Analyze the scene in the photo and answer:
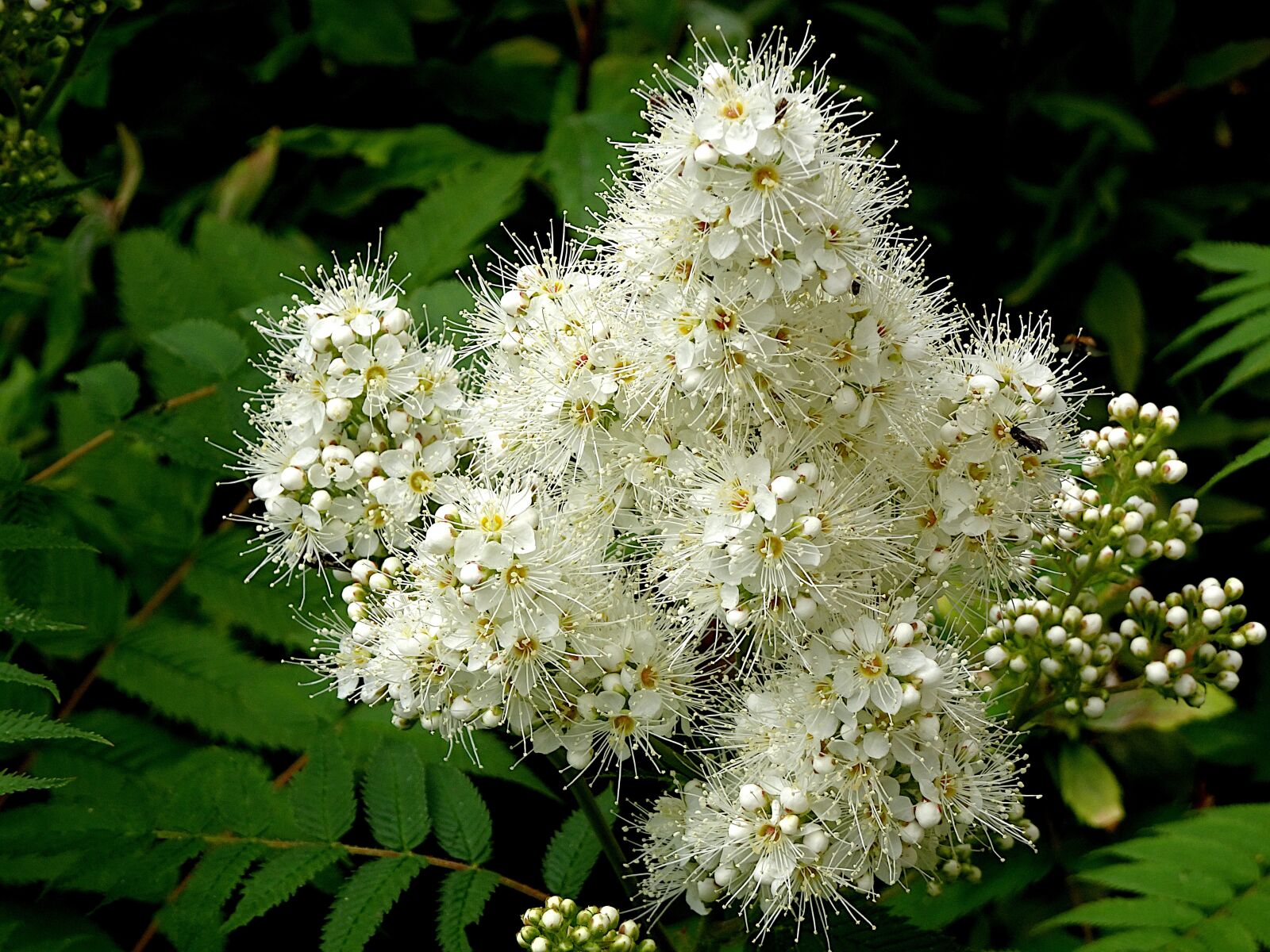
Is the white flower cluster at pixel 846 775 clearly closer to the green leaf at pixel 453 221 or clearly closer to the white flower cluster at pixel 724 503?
the white flower cluster at pixel 724 503

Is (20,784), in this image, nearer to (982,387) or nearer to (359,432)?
(359,432)

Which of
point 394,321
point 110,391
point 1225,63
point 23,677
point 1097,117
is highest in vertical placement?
point 1225,63

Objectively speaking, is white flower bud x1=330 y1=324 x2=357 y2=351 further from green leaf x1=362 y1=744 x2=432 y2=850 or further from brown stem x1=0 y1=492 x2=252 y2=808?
green leaf x1=362 y1=744 x2=432 y2=850

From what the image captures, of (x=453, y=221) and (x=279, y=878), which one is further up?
(x=453, y=221)

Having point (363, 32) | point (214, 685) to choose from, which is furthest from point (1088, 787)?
point (363, 32)

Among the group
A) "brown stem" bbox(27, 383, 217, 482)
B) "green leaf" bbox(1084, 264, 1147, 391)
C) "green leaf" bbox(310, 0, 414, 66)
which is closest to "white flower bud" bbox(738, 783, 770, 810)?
"brown stem" bbox(27, 383, 217, 482)

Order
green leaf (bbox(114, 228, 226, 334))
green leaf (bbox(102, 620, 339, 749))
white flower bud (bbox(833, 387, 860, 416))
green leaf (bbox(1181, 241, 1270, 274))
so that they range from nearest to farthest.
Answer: white flower bud (bbox(833, 387, 860, 416)), green leaf (bbox(102, 620, 339, 749)), green leaf (bbox(1181, 241, 1270, 274)), green leaf (bbox(114, 228, 226, 334))
